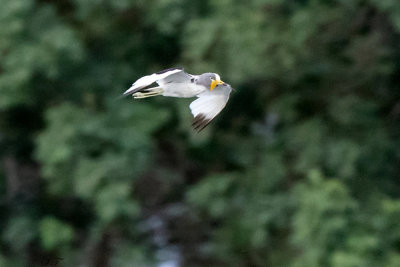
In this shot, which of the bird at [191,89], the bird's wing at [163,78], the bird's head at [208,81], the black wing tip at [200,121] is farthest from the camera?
the black wing tip at [200,121]

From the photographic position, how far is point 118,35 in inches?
354

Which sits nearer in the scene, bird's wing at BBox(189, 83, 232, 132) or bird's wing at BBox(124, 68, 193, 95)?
bird's wing at BBox(124, 68, 193, 95)

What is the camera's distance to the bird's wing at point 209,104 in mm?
5922

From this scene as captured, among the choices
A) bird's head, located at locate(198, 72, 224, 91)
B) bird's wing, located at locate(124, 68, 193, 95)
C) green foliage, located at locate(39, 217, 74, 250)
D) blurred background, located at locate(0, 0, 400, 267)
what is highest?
blurred background, located at locate(0, 0, 400, 267)

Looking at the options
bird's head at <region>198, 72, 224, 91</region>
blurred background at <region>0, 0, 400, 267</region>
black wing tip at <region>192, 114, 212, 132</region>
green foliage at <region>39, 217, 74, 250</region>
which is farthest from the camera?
green foliage at <region>39, 217, 74, 250</region>

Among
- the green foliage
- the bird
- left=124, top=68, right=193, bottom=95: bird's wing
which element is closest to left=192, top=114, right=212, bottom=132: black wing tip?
the bird

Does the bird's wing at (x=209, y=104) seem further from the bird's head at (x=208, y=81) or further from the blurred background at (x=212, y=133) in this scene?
the blurred background at (x=212, y=133)

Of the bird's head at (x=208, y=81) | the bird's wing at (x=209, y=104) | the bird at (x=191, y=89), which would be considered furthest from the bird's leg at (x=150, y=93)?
the bird's wing at (x=209, y=104)

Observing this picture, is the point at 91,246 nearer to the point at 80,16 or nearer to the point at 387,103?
the point at 80,16

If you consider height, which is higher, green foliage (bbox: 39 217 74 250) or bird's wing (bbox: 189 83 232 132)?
green foliage (bbox: 39 217 74 250)

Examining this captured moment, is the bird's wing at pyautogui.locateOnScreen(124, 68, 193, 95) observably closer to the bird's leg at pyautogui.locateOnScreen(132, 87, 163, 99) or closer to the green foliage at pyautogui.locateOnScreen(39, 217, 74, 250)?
the bird's leg at pyautogui.locateOnScreen(132, 87, 163, 99)

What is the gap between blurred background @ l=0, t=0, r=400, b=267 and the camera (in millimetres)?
8172

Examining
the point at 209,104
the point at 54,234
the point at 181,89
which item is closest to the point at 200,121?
the point at 209,104

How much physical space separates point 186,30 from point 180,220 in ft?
7.80
